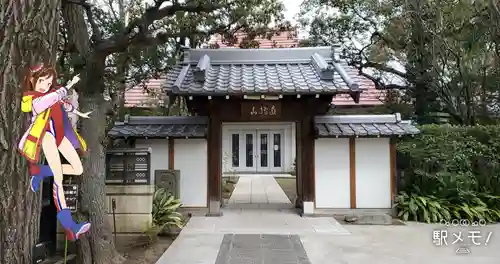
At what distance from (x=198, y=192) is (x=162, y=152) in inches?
51.3

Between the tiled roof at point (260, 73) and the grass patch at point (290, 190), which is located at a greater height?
the tiled roof at point (260, 73)

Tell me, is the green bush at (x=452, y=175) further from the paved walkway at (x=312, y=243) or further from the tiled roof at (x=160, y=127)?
the tiled roof at (x=160, y=127)

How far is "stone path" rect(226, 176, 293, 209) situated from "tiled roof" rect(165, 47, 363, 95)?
11.4 feet

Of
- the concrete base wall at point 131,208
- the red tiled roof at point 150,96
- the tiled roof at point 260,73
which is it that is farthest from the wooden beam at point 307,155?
the red tiled roof at point 150,96

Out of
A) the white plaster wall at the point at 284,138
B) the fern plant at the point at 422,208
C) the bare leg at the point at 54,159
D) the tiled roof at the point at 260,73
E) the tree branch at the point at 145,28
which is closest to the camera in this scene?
the bare leg at the point at 54,159

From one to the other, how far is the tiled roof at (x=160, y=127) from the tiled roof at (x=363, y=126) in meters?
2.83

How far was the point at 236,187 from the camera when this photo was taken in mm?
14984

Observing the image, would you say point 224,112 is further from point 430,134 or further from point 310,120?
point 430,134

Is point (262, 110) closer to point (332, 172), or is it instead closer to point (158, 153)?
point (332, 172)

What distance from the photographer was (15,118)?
99.0 inches

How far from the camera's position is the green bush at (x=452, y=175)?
8500 mm

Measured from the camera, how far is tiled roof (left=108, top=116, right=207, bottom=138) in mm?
9156

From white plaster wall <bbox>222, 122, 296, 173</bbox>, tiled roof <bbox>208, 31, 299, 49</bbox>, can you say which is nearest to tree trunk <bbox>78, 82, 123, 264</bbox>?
tiled roof <bbox>208, 31, 299, 49</bbox>

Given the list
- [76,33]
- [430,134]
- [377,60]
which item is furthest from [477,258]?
[377,60]
